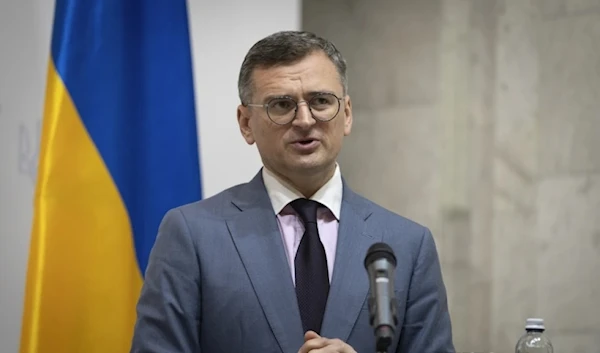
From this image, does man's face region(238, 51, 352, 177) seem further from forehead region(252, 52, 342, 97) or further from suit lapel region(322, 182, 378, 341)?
suit lapel region(322, 182, 378, 341)

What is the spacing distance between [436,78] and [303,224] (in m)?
1.62

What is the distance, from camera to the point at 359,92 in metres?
4.09

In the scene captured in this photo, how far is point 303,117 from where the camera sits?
242cm

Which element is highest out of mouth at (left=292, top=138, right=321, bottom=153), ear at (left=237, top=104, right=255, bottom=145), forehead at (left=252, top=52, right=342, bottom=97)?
forehead at (left=252, top=52, right=342, bottom=97)

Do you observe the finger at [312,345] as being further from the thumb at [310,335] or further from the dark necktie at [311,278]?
the dark necktie at [311,278]

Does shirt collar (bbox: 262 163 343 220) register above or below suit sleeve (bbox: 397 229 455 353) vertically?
above

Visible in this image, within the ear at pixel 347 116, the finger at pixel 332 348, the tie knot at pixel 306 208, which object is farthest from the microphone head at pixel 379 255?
the ear at pixel 347 116

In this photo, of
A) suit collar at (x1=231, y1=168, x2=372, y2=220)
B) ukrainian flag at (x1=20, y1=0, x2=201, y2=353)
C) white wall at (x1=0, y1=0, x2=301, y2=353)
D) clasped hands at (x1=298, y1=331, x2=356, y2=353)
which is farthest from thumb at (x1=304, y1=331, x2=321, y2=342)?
white wall at (x1=0, y1=0, x2=301, y2=353)

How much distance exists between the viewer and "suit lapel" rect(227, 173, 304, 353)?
7.57 feet

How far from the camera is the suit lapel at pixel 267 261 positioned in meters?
2.31

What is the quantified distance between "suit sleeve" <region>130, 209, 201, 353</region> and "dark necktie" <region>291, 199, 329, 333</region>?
0.90ft

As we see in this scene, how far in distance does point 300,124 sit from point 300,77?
0.14 meters

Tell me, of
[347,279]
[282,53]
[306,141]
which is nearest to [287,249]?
[347,279]

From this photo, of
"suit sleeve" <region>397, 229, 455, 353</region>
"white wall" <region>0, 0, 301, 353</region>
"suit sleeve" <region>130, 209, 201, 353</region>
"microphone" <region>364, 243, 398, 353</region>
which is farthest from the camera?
"white wall" <region>0, 0, 301, 353</region>
